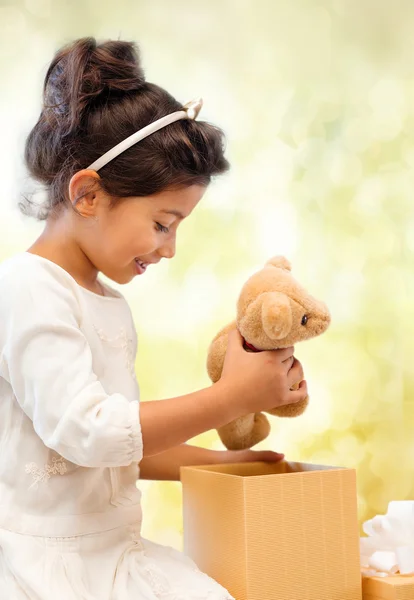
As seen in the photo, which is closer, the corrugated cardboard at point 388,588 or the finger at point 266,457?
the corrugated cardboard at point 388,588

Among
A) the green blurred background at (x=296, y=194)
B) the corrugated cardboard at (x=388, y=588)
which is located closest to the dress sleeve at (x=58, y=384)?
the corrugated cardboard at (x=388, y=588)

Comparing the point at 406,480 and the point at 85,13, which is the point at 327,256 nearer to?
the point at 406,480

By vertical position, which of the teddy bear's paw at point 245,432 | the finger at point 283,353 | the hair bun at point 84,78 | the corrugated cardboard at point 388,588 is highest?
the hair bun at point 84,78

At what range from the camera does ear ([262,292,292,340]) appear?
0.87 meters

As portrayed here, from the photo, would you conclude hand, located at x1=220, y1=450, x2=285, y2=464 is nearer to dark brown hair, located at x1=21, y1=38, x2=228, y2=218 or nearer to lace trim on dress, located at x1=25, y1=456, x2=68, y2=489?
lace trim on dress, located at x1=25, y1=456, x2=68, y2=489

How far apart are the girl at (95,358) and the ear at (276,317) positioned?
5cm

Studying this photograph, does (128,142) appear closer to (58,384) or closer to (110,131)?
(110,131)

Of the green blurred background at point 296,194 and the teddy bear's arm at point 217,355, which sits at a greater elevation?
the green blurred background at point 296,194

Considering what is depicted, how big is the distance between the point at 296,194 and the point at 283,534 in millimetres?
920

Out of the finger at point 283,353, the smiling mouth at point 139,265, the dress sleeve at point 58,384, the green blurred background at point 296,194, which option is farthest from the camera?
the green blurred background at point 296,194

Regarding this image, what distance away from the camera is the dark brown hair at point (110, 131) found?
0.97 meters

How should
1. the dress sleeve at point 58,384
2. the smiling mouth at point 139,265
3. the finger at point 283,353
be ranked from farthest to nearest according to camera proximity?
the smiling mouth at point 139,265
the finger at point 283,353
the dress sleeve at point 58,384

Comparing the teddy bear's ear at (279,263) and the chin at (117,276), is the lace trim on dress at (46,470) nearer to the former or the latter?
the chin at (117,276)

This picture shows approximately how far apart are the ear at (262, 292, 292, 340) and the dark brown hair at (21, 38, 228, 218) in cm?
21
